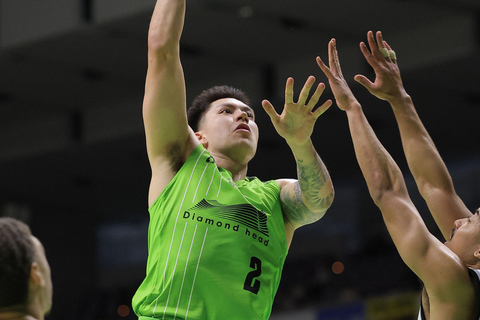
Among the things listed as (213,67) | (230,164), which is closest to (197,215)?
(230,164)

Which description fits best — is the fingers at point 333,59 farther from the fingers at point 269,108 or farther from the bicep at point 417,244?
the bicep at point 417,244

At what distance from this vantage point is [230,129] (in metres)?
6.02

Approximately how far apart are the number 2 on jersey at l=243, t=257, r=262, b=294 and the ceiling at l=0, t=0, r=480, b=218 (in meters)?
8.44

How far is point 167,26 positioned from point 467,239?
237cm

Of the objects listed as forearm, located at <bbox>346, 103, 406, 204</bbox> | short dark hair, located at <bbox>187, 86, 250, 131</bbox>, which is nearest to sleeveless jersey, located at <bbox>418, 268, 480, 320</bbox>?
forearm, located at <bbox>346, 103, 406, 204</bbox>

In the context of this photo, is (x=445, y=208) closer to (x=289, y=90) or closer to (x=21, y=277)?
(x=289, y=90)

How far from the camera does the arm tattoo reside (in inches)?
233

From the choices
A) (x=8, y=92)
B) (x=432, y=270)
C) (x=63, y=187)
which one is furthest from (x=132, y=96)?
(x=432, y=270)

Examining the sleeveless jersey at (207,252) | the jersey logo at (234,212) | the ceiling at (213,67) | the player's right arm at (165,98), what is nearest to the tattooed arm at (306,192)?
the sleeveless jersey at (207,252)

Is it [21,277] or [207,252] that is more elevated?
[21,277]

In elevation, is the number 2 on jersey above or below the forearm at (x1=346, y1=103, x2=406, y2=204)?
below

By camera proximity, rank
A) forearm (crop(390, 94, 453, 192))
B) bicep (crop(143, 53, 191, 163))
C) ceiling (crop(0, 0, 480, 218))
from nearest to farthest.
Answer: bicep (crop(143, 53, 191, 163))
forearm (crop(390, 94, 453, 192))
ceiling (crop(0, 0, 480, 218))

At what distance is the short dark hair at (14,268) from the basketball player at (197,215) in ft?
5.78

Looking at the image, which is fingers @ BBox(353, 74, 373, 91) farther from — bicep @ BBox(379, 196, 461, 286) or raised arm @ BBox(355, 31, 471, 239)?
bicep @ BBox(379, 196, 461, 286)
